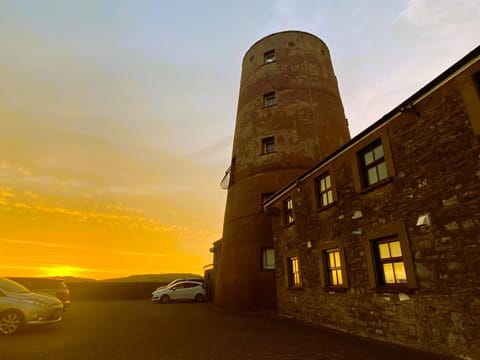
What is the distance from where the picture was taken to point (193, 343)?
8211mm

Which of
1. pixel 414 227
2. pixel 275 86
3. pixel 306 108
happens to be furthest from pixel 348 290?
pixel 275 86

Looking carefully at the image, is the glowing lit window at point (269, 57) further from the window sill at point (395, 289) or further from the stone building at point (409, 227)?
the window sill at point (395, 289)

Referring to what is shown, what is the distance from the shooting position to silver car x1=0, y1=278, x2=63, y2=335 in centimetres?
942

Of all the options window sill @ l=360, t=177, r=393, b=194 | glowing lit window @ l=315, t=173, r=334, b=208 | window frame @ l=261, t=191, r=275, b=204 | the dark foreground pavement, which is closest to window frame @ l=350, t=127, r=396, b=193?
window sill @ l=360, t=177, r=393, b=194

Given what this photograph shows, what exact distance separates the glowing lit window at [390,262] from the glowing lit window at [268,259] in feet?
24.6

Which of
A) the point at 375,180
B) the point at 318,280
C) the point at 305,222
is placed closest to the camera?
the point at 375,180

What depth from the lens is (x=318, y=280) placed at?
432 inches

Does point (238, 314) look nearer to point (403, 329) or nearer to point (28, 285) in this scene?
point (403, 329)

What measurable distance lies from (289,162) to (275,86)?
5.90 metres

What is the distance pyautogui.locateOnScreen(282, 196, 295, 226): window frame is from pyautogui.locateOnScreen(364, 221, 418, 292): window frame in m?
5.01

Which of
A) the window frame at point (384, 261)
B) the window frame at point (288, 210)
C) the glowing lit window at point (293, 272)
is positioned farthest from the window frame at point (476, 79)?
the glowing lit window at point (293, 272)

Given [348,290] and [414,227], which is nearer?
[414,227]

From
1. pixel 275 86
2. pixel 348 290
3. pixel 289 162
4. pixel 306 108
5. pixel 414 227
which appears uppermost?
pixel 275 86

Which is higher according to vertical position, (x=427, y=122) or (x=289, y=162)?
(x=289, y=162)
